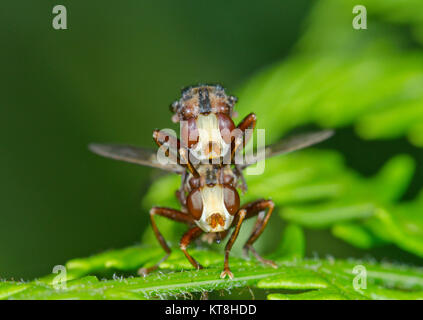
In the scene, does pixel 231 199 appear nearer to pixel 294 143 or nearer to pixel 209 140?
pixel 209 140

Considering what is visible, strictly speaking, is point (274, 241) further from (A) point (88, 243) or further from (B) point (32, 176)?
(B) point (32, 176)

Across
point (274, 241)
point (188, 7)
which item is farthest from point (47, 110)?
point (274, 241)

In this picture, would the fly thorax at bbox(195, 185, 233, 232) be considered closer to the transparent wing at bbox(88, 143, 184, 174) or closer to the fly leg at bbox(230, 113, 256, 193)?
the fly leg at bbox(230, 113, 256, 193)

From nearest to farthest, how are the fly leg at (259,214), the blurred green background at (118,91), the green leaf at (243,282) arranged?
the green leaf at (243,282), the fly leg at (259,214), the blurred green background at (118,91)

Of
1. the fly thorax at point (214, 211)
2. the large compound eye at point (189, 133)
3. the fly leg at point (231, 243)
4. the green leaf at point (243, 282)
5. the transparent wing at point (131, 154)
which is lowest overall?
the green leaf at point (243, 282)

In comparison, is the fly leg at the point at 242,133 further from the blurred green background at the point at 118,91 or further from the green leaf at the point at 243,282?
the blurred green background at the point at 118,91

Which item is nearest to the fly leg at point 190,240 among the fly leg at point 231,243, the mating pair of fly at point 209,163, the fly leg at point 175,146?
the mating pair of fly at point 209,163
